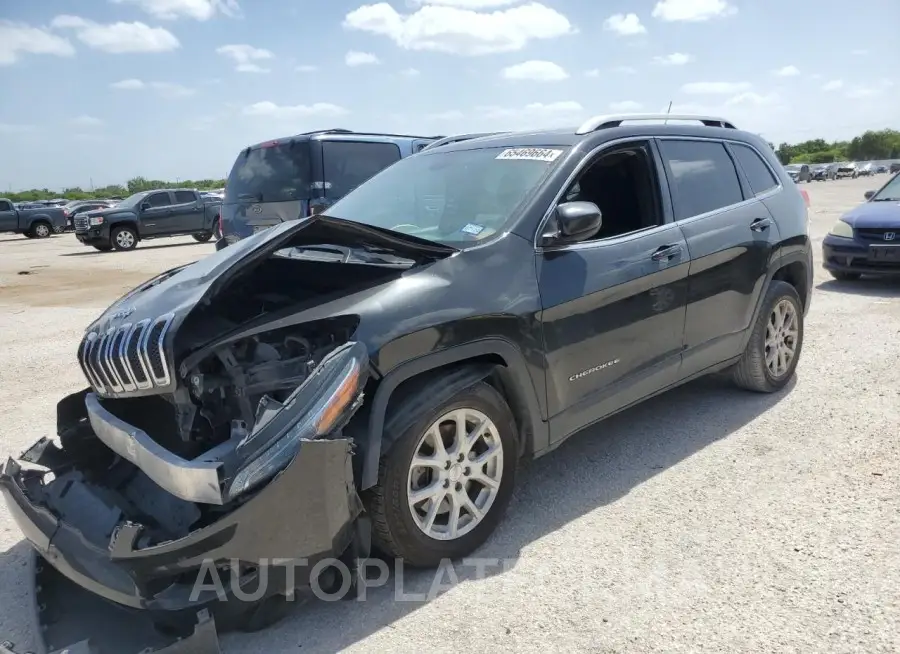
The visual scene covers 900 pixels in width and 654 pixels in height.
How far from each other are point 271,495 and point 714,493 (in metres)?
2.35

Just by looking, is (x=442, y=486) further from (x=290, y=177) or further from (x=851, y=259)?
(x=851, y=259)

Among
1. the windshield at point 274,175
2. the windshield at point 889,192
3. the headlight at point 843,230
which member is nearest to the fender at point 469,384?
the windshield at point 274,175

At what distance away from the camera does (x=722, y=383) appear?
534cm

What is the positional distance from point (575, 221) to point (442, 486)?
135 centimetres

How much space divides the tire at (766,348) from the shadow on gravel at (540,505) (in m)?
0.12

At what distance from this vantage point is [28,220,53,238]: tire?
30281 mm

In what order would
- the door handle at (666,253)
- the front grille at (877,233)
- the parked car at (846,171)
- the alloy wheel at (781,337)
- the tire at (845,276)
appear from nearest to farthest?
the door handle at (666,253)
the alloy wheel at (781,337)
the front grille at (877,233)
the tire at (845,276)
the parked car at (846,171)

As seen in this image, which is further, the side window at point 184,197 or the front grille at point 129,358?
the side window at point 184,197

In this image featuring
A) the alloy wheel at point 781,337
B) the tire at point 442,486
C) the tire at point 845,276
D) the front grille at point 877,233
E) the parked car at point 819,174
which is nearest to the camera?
the tire at point 442,486

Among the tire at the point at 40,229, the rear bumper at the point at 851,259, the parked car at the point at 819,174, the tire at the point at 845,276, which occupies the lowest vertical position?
the tire at the point at 845,276

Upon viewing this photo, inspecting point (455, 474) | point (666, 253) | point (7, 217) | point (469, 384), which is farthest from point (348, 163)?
point (7, 217)

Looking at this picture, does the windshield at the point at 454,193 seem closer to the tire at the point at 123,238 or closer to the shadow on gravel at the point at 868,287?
the shadow on gravel at the point at 868,287

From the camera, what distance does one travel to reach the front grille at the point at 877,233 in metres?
8.55

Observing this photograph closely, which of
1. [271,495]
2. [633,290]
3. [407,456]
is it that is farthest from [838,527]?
[271,495]
